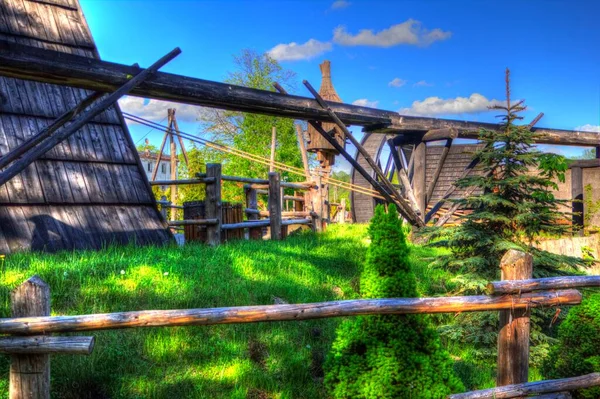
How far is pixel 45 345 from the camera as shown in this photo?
11.2 feet

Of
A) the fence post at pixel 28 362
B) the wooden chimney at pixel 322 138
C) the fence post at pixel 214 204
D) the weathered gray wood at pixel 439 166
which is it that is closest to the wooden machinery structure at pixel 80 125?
the weathered gray wood at pixel 439 166

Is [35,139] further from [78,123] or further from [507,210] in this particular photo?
[507,210]

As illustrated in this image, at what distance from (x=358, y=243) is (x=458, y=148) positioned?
1035cm

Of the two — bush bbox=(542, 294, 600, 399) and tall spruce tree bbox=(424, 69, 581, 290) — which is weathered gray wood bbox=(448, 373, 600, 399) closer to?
bush bbox=(542, 294, 600, 399)

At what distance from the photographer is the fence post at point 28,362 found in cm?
345

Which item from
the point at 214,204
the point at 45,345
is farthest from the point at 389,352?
the point at 214,204

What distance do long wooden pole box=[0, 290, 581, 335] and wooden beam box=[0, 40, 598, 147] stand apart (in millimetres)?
2489

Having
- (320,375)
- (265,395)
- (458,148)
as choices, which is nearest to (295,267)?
(320,375)

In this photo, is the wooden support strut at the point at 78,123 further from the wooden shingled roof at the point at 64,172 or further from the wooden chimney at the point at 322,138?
the wooden chimney at the point at 322,138

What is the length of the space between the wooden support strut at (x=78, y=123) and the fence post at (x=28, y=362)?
315cm

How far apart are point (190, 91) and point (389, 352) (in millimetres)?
5027

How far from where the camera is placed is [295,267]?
796 centimetres

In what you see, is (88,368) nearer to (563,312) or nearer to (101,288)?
(101,288)

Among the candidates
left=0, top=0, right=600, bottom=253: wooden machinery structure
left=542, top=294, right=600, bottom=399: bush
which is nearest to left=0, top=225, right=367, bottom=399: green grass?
left=0, top=0, right=600, bottom=253: wooden machinery structure
